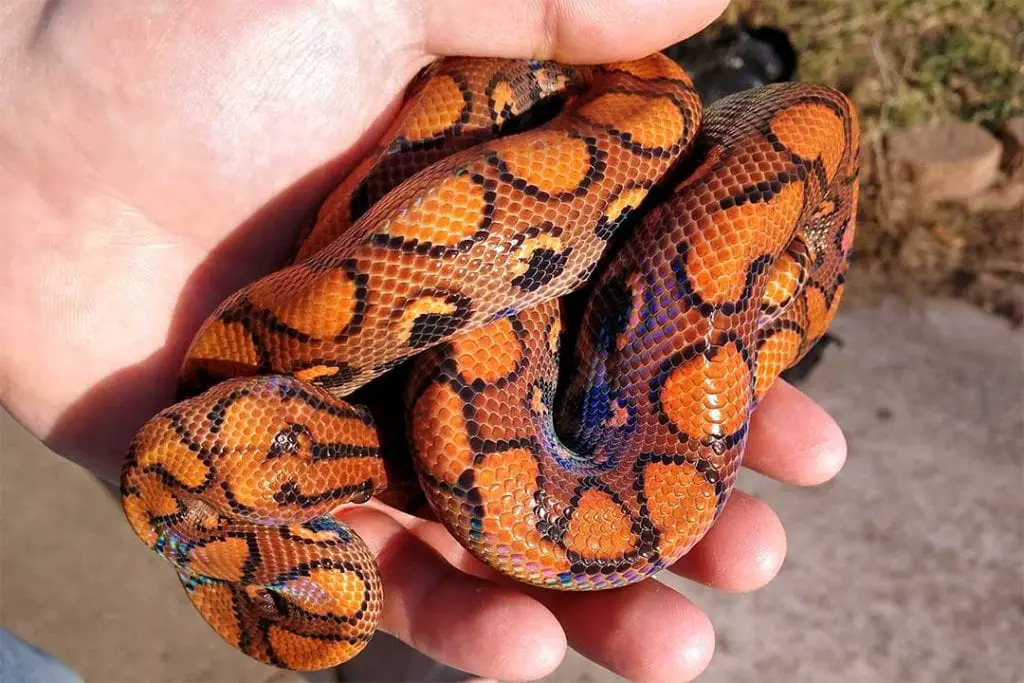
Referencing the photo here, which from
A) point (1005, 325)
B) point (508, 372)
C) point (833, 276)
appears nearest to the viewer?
point (508, 372)

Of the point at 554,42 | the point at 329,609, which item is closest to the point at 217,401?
the point at 329,609

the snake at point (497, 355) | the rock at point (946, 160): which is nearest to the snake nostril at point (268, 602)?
the snake at point (497, 355)

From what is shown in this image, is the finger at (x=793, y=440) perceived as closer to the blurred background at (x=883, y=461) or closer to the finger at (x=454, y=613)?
the finger at (x=454, y=613)

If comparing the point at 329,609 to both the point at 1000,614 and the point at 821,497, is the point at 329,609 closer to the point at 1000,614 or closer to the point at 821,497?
the point at 821,497

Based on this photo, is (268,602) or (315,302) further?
(268,602)

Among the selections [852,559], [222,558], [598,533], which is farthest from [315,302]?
[852,559]

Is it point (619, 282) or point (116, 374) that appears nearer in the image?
point (619, 282)

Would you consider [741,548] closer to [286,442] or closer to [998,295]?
[286,442]

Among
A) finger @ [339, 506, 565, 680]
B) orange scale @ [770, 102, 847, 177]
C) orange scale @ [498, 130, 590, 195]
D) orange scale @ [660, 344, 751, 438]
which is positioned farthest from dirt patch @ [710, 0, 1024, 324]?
finger @ [339, 506, 565, 680]
